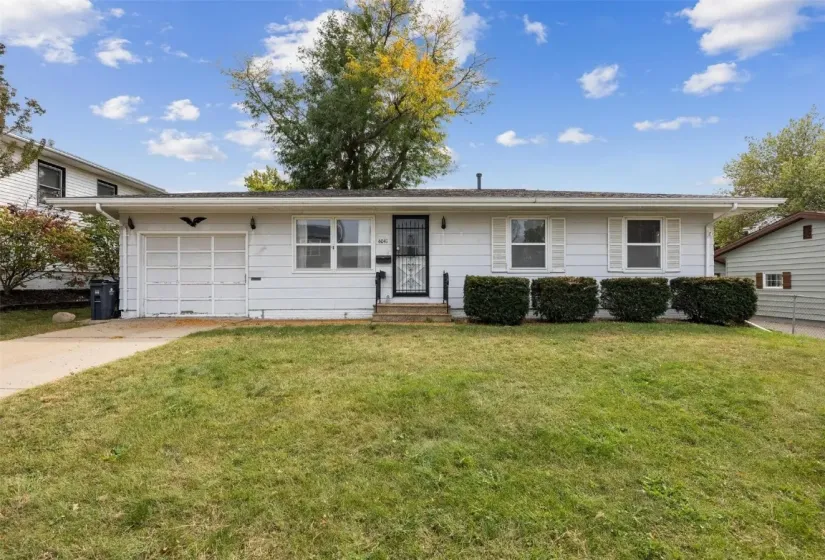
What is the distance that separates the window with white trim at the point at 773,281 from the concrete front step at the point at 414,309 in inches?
476

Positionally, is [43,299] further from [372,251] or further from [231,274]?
[372,251]

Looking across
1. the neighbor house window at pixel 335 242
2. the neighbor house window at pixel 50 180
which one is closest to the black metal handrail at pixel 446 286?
the neighbor house window at pixel 335 242

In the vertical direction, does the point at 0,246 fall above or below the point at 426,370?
above

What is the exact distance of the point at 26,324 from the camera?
8.37 metres

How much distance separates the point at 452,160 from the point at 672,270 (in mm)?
14079

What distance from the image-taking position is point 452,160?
2133 cm

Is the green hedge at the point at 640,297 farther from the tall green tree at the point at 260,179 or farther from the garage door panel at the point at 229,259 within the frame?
the tall green tree at the point at 260,179

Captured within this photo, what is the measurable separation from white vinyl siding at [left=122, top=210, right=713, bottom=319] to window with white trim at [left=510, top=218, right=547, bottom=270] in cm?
24

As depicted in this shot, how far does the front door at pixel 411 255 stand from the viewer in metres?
9.31

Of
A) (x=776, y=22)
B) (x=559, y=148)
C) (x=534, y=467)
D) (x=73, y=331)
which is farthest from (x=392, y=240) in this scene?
(x=776, y=22)

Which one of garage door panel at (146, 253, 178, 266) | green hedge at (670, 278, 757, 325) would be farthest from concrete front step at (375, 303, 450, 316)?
green hedge at (670, 278, 757, 325)

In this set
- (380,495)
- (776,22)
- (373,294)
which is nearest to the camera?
(380,495)

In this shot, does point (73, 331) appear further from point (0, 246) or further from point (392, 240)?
point (392, 240)

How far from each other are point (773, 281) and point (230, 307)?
17.0 m
